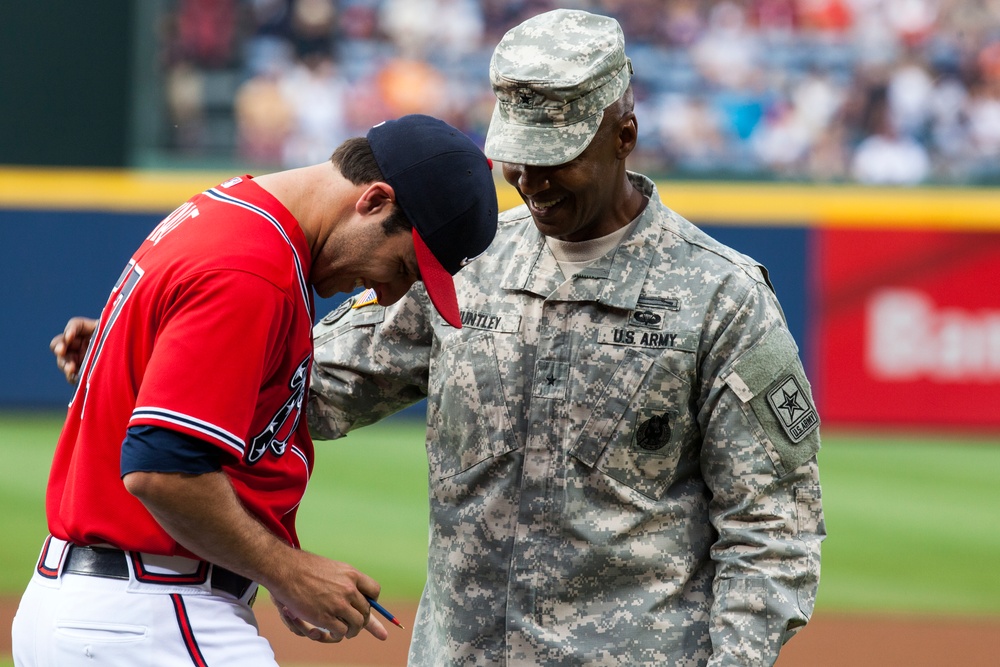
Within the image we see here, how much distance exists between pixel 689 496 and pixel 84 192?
374 inches

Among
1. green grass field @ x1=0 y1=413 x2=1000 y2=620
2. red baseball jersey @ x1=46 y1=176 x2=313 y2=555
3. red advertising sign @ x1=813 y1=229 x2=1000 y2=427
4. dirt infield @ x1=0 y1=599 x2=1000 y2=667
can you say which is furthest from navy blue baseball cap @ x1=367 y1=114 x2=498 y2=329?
red advertising sign @ x1=813 y1=229 x2=1000 y2=427

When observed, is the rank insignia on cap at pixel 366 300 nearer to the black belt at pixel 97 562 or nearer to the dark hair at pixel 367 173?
the dark hair at pixel 367 173

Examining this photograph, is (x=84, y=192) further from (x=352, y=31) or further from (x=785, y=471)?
(x=785, y=471)

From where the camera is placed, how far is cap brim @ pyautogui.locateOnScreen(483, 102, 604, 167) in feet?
9.14

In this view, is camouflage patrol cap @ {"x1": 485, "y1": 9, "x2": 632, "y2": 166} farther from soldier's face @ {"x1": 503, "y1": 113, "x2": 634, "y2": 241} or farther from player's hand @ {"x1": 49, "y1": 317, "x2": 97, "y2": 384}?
player's hand @ {"x1": 49, "y1": 317, "x2": 97, "y2": 384}

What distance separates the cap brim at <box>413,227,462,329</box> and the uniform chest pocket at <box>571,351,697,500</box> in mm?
381

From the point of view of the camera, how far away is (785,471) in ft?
9.33

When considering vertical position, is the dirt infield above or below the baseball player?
below

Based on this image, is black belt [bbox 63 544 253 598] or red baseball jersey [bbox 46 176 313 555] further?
black belt [bbox 63 544 253 598]

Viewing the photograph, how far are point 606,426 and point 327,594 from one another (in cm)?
70

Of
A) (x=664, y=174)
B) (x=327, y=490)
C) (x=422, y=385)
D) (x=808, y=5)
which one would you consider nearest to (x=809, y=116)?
(x=808, y=5)

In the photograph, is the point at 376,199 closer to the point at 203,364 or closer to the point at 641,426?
the point at 203,364

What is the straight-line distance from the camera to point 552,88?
2.78 meters

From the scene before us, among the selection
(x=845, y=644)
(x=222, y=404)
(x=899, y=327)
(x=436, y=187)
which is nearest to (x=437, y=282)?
(x=436, y=187)
